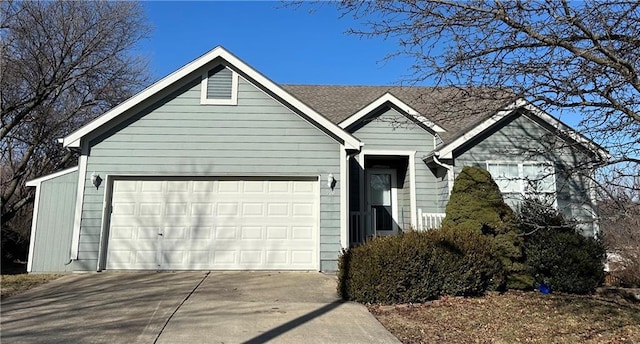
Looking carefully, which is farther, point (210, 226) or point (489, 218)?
point (210, 226)

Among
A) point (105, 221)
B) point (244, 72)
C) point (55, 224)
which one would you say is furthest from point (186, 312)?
point (244, 72)

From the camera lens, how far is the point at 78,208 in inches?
378

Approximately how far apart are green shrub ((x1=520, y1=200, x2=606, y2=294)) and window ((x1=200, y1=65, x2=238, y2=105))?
24.0ft

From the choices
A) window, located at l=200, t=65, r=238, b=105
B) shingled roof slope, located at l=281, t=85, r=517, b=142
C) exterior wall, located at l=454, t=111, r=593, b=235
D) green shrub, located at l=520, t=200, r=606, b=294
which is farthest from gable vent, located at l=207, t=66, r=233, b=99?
green shrub, located at l=520, t=200, r=606, b=294

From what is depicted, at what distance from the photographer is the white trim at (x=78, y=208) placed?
9.42 m

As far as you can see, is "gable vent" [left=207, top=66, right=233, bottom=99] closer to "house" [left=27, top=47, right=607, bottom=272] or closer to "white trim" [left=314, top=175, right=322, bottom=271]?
"house" [left=27, top=47, right=607, bottom=272]

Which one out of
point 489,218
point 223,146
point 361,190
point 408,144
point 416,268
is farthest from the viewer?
point 408,144

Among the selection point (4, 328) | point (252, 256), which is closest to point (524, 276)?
point (252, 256)

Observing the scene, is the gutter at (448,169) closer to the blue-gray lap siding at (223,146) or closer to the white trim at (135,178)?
the blue-gray lap siding at (223,146)

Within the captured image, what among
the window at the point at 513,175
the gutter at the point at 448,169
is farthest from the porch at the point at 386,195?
the window at the point at 513,175

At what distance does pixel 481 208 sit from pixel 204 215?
6.48 meters

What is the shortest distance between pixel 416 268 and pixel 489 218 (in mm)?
2602

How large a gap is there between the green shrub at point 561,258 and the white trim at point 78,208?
995 cm

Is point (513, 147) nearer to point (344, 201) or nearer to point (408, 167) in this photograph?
point (408, 167)
